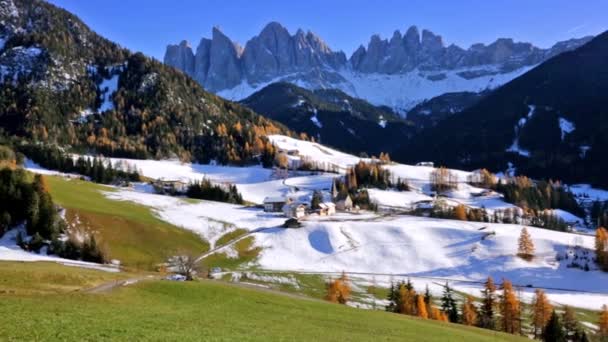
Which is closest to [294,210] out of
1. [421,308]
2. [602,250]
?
[421,308]

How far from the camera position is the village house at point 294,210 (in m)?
170

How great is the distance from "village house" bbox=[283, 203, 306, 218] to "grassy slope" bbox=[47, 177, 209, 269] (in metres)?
47.3

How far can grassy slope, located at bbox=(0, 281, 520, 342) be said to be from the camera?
101ft

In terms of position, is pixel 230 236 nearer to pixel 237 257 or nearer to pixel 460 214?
pixel 237 257

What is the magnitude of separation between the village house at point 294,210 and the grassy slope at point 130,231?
4729cm

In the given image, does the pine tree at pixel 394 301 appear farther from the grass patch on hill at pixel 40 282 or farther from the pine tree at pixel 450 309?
the grass patch on hill at pixel 40 282

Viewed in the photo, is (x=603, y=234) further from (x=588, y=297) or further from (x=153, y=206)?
(x=153, y=206)

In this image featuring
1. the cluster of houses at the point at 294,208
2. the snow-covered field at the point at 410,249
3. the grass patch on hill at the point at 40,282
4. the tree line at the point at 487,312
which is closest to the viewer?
the grass patch on hill at the point at 40,282

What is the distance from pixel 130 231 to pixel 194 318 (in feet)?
276

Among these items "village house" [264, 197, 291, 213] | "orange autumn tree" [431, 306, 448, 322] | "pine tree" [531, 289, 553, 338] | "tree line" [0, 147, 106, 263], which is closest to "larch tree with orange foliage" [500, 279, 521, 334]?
"pine tree" [531, 289, 553, 338]

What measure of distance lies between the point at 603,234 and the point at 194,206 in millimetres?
122111

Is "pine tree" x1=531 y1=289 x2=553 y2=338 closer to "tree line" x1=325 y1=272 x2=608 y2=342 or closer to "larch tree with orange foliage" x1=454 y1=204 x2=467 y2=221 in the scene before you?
"tree line" x1=325 y1=272 x2=608 y2=342

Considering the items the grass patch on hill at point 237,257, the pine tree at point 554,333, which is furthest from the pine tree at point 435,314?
the grass patch on hill at point 237,257

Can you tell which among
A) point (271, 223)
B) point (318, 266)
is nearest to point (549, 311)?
point (318, 266)
